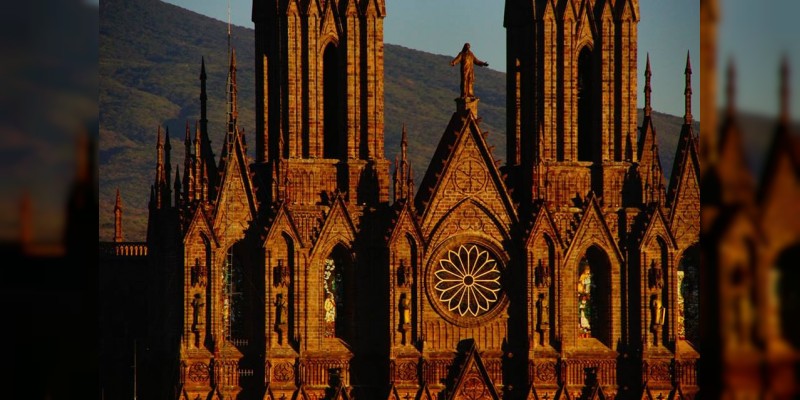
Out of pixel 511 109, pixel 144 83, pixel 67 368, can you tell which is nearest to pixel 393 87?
pixel 144 83

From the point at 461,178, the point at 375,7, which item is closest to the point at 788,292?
the point at 461,178

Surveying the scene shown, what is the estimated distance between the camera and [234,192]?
58.3 metres

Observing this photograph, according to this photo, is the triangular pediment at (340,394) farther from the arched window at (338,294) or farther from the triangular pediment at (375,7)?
the triangular pediment at (375,7)

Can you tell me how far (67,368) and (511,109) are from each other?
57638 millimetres

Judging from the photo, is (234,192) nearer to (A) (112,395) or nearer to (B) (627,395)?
(A) (112,395)

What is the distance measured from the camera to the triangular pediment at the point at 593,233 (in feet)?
197

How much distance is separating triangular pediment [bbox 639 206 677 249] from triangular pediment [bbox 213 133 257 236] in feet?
40.5

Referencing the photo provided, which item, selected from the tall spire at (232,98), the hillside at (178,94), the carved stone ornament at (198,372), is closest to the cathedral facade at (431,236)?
the carved stone ornament at (198,372)

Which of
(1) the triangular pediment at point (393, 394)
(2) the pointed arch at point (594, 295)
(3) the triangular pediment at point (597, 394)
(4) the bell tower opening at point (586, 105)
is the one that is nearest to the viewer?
(1) the triangular pediment at point (393, 394)

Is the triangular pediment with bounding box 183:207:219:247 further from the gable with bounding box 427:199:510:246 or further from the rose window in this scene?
the rose window

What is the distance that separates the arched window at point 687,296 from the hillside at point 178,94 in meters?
47.5

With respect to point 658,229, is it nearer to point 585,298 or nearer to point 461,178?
Answer: point 585,298

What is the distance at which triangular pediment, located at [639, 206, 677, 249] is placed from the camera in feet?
198

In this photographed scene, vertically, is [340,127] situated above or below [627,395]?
above
